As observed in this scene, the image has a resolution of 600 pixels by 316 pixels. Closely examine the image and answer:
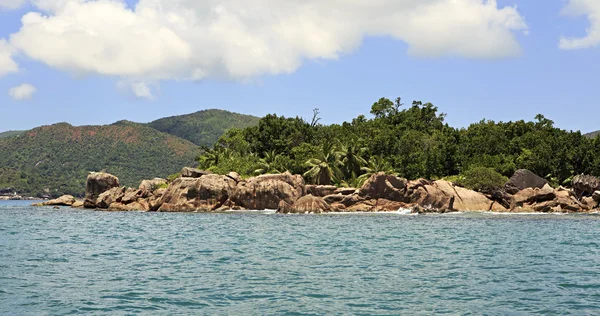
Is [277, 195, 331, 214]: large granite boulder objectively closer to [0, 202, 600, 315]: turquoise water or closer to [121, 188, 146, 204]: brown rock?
[121, 188, 146, 204]: brown rock

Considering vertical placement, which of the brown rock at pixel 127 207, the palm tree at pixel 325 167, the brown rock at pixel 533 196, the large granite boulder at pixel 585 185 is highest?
the palm tree at pixel 325 167

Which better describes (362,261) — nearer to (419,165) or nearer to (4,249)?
(4,249)

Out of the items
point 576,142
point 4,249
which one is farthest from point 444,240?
point 576,142

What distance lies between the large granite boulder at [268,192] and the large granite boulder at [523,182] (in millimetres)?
27149

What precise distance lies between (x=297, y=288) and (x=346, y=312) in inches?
161

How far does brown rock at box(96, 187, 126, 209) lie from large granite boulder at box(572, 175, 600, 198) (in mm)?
62660

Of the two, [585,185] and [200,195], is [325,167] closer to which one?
[200,195]

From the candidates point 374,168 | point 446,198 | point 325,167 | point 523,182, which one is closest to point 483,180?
point 523,182

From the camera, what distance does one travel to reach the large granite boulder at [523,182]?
80.2m

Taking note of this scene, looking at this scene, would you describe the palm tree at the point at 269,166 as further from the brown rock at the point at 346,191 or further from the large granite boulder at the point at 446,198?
the large granite boulder at the point at 446,198

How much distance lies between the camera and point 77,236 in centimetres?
4259

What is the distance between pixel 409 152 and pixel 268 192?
29633 mm

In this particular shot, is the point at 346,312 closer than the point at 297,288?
Yes

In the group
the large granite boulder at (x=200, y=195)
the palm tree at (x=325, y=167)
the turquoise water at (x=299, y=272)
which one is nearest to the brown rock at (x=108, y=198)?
the large granite boulder at (x=200, y=195)
